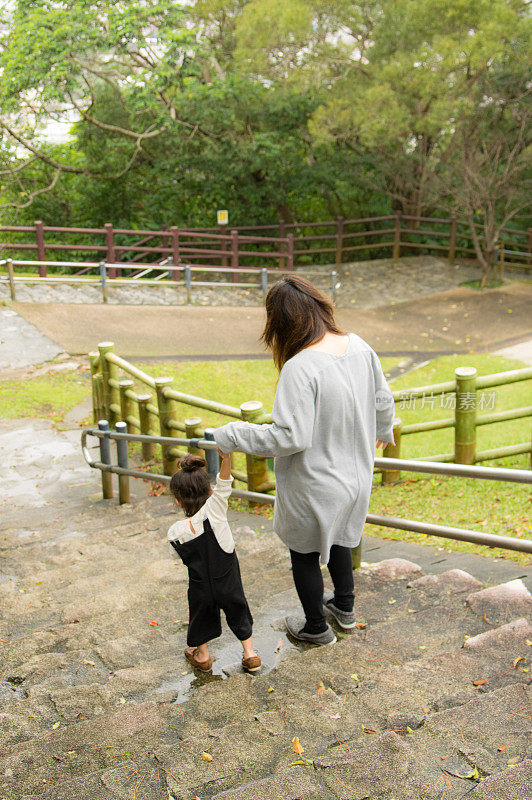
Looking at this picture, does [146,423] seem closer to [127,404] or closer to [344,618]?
[127,404]

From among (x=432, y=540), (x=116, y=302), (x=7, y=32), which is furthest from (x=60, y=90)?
(x=432, y=540)

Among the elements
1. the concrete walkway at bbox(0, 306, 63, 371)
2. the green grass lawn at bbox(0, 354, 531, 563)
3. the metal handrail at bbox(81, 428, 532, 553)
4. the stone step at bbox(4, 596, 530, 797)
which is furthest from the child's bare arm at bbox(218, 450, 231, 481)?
the concrete walkway at bbox(0, 306, 63, 371)

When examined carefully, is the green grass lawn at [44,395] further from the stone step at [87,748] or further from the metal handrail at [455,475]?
Answer: the stone step at [87,748]

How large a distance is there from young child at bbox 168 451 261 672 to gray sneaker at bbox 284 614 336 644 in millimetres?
220

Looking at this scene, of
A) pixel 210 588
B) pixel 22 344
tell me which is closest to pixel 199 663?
pixel 210 588

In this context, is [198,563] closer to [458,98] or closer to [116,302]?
[116,302]

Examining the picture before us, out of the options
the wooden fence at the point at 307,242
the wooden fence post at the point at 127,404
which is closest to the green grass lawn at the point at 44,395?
the wooden fence post at the point at 127,404

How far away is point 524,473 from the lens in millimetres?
3131

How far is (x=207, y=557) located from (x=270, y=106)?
16.2m

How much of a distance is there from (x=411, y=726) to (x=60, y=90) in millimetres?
16584

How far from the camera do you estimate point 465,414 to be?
6129 mm

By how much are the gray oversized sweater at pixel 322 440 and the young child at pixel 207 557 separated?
0.77 ft

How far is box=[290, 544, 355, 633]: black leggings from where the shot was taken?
3039 mm

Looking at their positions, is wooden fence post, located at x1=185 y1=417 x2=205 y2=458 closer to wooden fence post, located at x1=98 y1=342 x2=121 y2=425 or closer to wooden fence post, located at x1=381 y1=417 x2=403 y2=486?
wooden fence post, located at x1=381 y1=417 x2=403 y2=486
